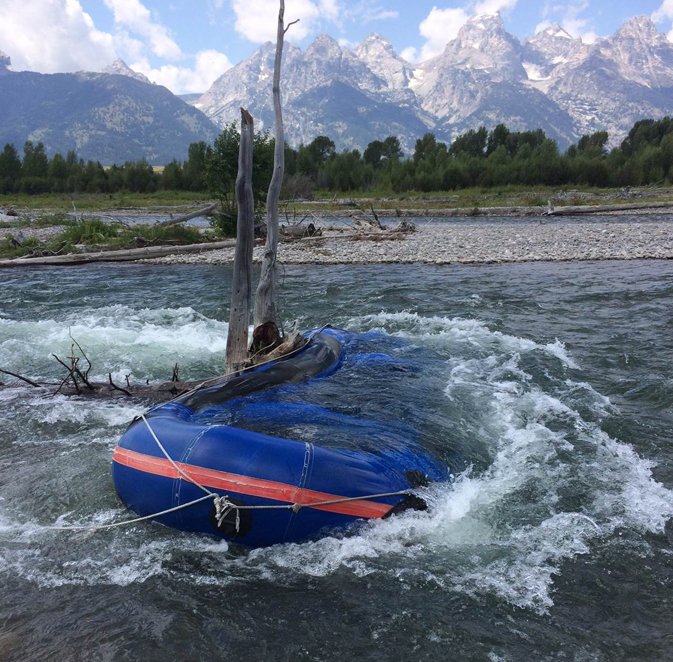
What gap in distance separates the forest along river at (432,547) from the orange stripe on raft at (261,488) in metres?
0.19

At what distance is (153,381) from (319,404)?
3649 millimetres

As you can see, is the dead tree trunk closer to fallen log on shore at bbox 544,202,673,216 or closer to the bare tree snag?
the bare tree snag

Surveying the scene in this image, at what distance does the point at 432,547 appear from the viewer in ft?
16.0

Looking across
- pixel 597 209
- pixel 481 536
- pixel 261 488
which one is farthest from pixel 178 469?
pixel 597 209

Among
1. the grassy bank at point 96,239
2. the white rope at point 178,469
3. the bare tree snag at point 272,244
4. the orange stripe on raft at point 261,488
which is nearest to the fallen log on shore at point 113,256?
the grassy bank at point 96,239

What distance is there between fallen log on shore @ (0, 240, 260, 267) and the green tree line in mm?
30946

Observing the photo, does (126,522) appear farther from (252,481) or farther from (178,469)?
(252,481)

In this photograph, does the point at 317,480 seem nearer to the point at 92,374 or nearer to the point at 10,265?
the point at 92,374

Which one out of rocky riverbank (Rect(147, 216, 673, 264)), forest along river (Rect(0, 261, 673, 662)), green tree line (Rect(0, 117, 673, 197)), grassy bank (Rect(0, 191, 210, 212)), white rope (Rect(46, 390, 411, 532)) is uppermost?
green tree line (Rect(0, 117, 673, 197))

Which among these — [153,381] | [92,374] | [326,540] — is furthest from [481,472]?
[92,374]

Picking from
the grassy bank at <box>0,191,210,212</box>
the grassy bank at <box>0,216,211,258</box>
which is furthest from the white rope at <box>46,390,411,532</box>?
the grassy bank at <box>0,191,210,212</box>

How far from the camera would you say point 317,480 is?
16.4 ft

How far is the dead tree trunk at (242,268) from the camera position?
8789 millimetres

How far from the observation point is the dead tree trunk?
8.79 metres
